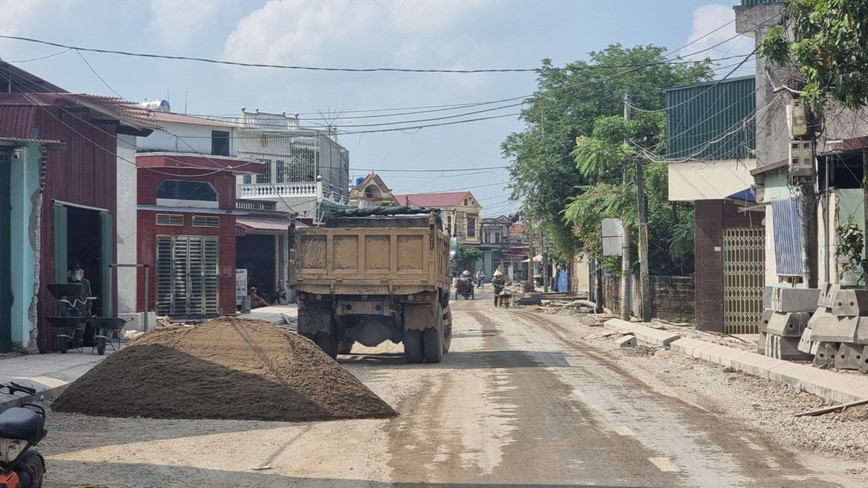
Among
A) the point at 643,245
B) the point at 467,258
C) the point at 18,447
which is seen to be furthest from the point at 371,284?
the point at 467,258

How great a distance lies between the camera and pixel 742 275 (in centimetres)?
2702

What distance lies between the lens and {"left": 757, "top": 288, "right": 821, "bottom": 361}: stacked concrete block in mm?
17297

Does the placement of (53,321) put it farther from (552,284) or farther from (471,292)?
(552,284)

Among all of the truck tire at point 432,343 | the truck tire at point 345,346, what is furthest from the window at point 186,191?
the truck tire at point 432,343

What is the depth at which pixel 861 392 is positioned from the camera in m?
12.6

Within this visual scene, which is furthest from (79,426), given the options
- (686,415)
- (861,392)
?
(861,392)

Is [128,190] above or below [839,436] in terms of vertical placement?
above

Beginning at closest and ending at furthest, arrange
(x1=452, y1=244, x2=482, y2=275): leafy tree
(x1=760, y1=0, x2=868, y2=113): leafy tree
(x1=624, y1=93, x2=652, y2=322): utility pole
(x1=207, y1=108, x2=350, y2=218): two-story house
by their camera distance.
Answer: (x1=760, y1=0, x2=868, y2=113): leafy tree, (x1=624, y1=93, x2=652, y2=322): utility pole, (x1=207, y1=108, x2=350, y2=218): two-story house, (x1=452, y1=244, x2=482, y2=275): leafy tree

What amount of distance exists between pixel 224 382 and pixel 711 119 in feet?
65.1

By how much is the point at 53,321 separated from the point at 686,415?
1198 centimetres

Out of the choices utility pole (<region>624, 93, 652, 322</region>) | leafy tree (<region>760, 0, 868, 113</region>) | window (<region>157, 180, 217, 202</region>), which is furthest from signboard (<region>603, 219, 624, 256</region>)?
leafy tree (<region>760, 0, 868, 113</region>)

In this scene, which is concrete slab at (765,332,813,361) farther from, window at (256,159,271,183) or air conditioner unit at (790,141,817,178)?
window at (256,159,271,183)

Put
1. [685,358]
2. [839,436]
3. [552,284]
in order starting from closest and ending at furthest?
Result: 1. [839,436]
2. [685,358]
3. [552,284]

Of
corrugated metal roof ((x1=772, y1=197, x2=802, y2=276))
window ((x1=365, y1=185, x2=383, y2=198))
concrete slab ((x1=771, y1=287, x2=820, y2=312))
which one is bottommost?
concrete slab ((x1=771, y1=287, x2=820, y2=312))
